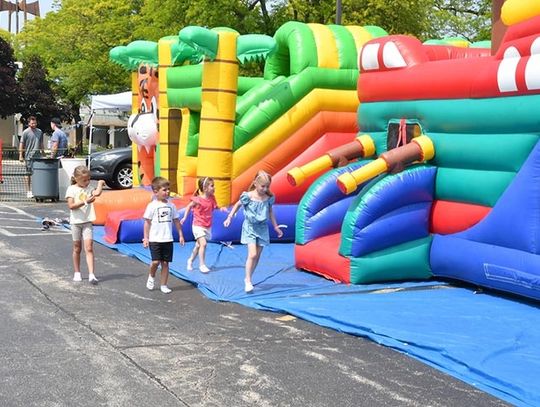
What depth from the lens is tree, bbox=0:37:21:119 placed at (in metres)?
39.0

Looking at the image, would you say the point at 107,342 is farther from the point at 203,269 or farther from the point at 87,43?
the point at 87,43

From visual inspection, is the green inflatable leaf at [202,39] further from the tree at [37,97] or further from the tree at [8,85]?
the tree at [37,97]

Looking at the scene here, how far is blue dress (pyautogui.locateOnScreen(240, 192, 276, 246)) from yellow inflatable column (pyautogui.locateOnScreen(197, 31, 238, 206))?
260 centimetres

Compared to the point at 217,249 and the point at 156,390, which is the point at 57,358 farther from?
the point at 217,249

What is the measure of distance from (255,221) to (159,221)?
39.5 inches

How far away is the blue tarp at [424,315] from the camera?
16.6 feet

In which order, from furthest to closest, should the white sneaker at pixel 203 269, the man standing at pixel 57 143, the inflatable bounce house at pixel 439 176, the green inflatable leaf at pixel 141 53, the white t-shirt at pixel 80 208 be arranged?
the man standing at pixel 57 143
the green inflatable leaf at pixel 141 53
the white sneaker at pixel 203 269
the white t-shirt at pixel 80 208
the inflatable bounce house at pixel 439 176

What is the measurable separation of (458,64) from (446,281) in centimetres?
239

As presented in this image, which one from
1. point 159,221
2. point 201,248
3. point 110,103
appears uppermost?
point 110,103

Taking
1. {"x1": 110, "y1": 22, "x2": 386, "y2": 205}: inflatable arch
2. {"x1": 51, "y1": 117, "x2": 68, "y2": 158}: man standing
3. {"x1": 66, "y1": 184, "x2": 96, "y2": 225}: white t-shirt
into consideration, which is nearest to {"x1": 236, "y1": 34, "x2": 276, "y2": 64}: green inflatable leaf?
{"x1": 110, "y1": 22, "x2": 386, "y2": 205}: inflatable arch

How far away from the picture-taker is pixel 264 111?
10352 millimetres

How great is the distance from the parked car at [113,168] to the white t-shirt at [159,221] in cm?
1137

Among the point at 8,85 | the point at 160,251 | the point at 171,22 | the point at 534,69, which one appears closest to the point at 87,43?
the point at 8,85

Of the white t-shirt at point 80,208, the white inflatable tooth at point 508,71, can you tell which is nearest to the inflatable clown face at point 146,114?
the white t-shirt at point 80,208
